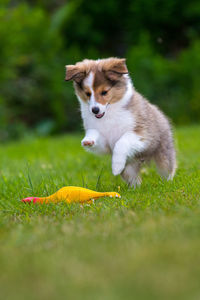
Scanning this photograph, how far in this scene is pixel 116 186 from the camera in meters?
3.87

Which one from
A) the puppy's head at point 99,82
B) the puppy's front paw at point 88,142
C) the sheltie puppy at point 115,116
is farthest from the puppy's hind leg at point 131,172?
the puppy's head at point 99,82

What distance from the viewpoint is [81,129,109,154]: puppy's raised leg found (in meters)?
3.77

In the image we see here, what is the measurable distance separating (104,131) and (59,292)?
7.72ft

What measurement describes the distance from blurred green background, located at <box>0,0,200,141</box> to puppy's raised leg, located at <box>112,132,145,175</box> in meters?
8.26

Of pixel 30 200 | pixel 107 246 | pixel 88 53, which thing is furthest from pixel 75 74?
pixel 88 53

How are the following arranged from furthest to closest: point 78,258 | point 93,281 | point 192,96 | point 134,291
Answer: point 192,96
point 78,258
point 93,281
point 134,291

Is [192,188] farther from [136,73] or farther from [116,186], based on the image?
[136,73]

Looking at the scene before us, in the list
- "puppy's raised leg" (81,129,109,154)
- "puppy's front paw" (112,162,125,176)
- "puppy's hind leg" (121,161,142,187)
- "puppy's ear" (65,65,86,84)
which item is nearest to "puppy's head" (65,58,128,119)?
"puppy's ear" (65,65,86,84)

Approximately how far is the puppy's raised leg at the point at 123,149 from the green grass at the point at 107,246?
21 centimetres

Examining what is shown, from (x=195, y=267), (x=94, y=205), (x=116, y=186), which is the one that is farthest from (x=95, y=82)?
(x=195, y=267)

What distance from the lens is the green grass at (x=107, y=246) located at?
63.5 inches

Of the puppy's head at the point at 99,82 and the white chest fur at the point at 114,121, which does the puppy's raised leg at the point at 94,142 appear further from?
the puppy's head at the point at 99,82

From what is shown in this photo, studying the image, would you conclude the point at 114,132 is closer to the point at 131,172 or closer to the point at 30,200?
the point at 131,172

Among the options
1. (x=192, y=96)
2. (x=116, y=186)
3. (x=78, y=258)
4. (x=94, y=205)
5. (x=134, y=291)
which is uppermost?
(x=134, y=291)
